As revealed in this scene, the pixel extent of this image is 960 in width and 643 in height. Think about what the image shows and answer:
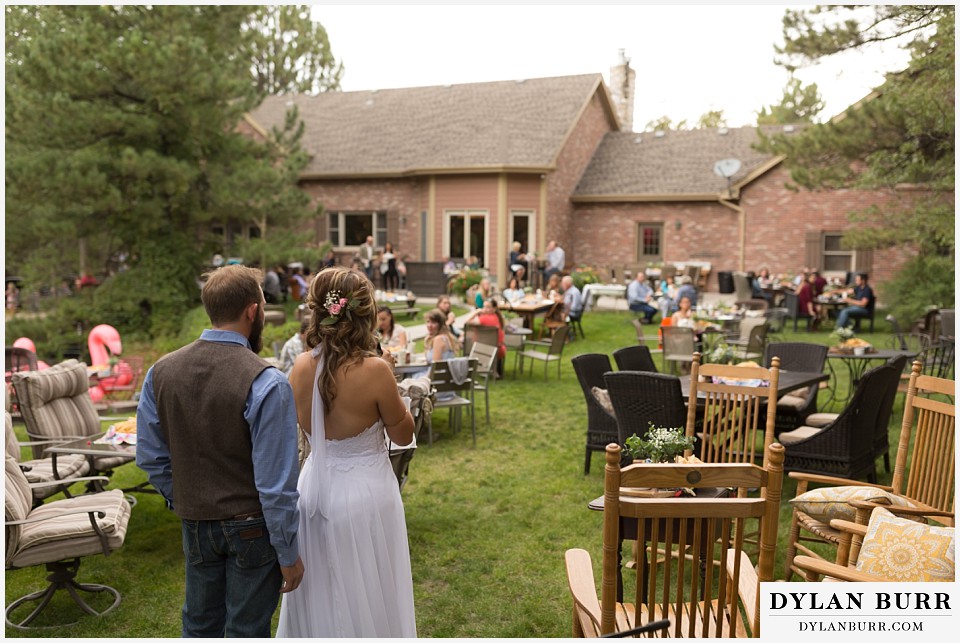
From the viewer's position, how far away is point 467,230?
23.9m

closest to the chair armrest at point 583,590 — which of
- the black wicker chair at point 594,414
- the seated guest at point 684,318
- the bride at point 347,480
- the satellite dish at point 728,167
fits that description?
the bride at point 347,480

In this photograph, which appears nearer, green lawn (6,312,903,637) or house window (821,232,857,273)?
green lawn (6,312,903,637)

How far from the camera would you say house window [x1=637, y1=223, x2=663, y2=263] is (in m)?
24.1

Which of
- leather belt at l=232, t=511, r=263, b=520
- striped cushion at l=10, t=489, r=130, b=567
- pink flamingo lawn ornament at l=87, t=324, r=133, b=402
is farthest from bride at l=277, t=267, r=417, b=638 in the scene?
pink flamingo lawn ornament at l=87, t=324, r=133, b=402

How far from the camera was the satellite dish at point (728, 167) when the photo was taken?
2278 centimetres

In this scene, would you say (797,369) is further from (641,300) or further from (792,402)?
(641,300)

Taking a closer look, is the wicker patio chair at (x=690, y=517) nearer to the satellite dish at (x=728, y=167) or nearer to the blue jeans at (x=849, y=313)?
the blue jeans at (x=849, y=313)

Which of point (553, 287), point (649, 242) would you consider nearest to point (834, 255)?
point (649, 242)

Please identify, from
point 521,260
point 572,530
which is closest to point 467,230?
point 521,260

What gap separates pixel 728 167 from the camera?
2284cm

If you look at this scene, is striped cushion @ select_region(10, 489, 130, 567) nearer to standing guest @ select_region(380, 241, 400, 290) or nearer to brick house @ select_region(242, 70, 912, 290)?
standing guest @ select_region(380, 241, 400, 290)

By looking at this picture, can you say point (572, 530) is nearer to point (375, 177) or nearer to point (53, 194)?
point (53, 194)

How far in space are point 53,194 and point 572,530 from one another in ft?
49.3

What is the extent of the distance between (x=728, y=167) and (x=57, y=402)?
1987cm
